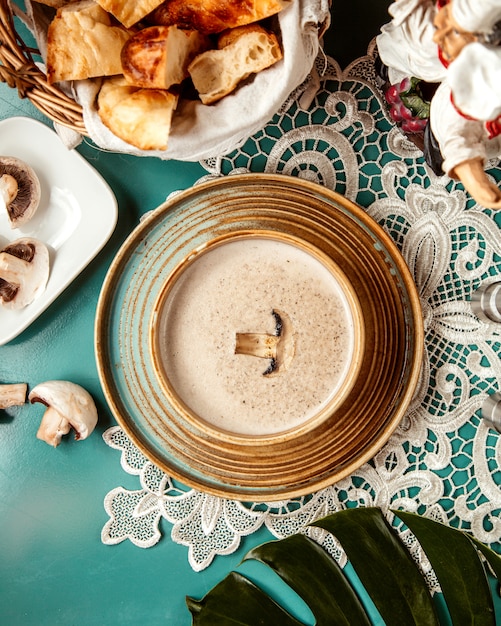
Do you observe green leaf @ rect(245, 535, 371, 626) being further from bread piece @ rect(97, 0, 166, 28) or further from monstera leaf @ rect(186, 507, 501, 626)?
bread piece @ rect(97, 0, 166, 28)

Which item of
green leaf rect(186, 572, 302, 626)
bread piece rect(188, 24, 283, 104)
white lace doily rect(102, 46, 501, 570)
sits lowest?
green leaf rect(186, 572, 302, 626)

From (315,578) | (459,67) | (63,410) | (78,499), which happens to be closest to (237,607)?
(315,578)

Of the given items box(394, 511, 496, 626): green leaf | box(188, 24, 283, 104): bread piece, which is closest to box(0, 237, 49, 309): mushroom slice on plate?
box(188, 24, 283, 104): bread piece

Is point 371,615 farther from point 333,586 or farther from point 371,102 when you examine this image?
point 371,102

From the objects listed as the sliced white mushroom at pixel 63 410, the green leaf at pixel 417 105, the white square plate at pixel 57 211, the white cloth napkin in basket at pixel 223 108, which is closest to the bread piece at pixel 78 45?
the white cloth napkin in basket at pixel 223 108

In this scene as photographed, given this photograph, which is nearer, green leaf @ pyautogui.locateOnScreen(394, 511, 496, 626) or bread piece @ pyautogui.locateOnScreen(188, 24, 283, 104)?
bread piece @ pyautogui.locateOnScreen(188, 24, 283, 104)

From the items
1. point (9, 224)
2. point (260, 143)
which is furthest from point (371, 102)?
point (9, 224)

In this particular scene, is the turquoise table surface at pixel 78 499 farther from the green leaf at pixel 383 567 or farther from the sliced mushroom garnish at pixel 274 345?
the sliced mushroom garnish at pixel 274 345
